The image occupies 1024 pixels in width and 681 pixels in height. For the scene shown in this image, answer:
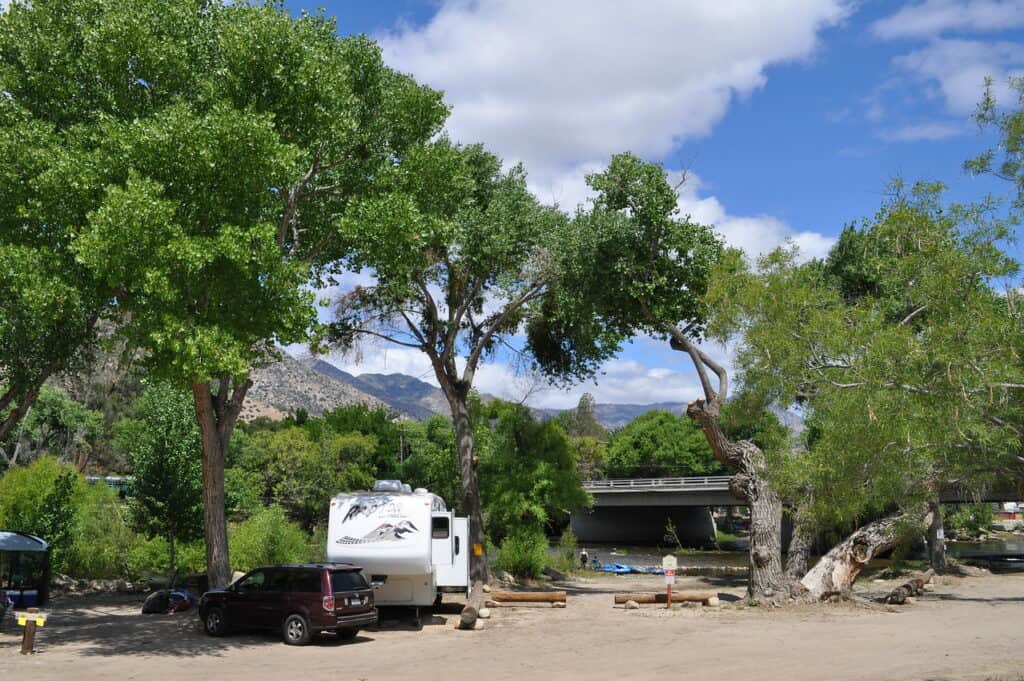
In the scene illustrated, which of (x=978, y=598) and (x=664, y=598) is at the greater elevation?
(x=664, y=598)

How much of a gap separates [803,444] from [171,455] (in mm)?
19896

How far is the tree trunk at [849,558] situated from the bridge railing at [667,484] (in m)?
34.1

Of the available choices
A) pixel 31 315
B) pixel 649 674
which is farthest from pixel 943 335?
pixel 31 315

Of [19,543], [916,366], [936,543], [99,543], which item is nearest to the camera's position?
[916,366]

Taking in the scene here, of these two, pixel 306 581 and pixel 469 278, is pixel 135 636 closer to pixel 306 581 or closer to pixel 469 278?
pixel 306 581

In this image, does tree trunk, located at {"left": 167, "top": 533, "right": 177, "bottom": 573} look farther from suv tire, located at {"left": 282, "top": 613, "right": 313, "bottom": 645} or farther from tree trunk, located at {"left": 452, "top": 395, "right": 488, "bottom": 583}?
suv tire, located at {"left": 282, "top": 613, "right": 313, "bottom": 645}

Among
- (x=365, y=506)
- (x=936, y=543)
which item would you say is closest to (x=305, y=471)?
(x=365, y=506)

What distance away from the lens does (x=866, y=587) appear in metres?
31.7

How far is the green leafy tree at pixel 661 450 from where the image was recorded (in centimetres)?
8875

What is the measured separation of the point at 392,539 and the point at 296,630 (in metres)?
3.25

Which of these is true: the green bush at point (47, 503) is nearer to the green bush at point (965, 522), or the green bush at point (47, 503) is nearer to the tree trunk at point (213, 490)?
the tree trunk at point (213, 490)

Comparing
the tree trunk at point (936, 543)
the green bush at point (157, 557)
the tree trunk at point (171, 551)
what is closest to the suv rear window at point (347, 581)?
the tree trunk at point (171, 551)

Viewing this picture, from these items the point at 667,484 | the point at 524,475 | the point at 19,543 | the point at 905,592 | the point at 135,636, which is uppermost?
the point at 667,484

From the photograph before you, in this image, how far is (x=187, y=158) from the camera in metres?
16.2
